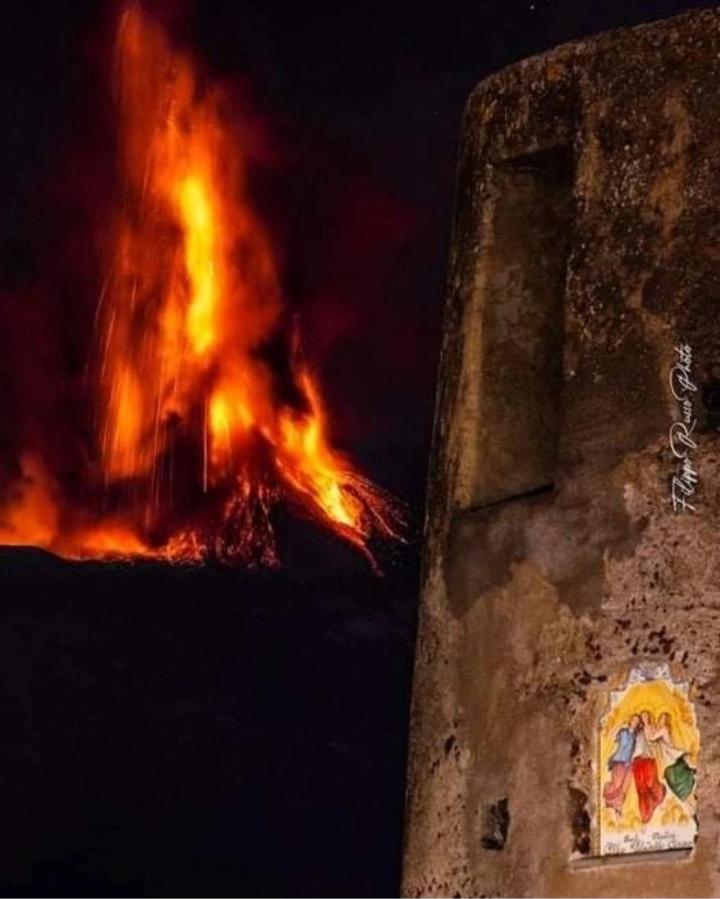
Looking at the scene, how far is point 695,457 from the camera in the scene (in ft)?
41.7

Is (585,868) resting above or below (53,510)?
below

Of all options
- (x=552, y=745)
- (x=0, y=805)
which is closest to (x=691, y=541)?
(x=552, y=745)

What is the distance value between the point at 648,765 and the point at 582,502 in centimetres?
144

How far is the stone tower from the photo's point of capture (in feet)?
40.8

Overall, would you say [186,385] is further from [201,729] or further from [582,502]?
[582,502]

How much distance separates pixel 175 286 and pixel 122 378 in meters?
1.42

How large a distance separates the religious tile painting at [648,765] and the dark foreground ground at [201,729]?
1386 cm

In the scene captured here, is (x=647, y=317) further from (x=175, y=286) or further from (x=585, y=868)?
(x=175, y=286)

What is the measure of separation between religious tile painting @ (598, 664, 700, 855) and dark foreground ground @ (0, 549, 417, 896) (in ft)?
45.5

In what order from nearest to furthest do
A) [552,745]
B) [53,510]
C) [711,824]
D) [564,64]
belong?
1. [711,824]
2. [552,745]
3. [564,64]
4. [53,510]
